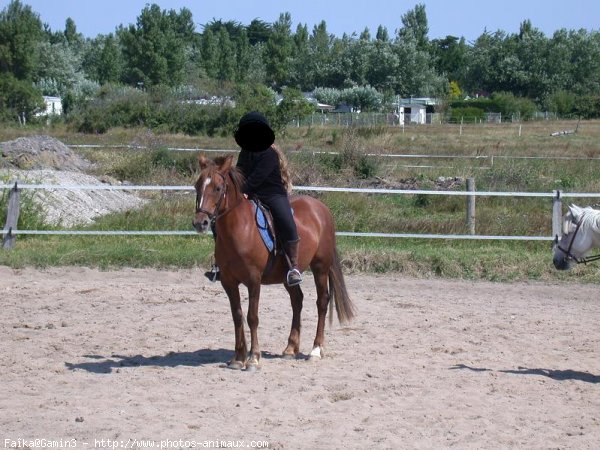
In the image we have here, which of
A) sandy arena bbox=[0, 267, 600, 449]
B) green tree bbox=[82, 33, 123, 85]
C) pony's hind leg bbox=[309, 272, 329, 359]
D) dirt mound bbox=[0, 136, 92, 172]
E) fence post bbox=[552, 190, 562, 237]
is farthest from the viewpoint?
green tree bbox=[82, 33, 123, 85]

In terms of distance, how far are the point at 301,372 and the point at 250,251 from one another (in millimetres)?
1141

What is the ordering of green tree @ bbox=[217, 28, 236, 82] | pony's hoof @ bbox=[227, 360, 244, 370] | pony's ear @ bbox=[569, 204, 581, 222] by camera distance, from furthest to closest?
green tree @ bbox=[217, 28, 236, 82] → pony's ear @ bbox=[569, 204, 581, 222] → pony's hoof @ bbox=[227, 360, 244, 370]

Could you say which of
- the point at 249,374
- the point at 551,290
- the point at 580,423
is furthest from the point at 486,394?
the point at 551,290

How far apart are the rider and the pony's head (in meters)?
0.18

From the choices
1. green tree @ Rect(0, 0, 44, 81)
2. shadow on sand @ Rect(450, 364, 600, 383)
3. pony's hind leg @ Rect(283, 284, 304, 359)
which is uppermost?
green tree @ Rect(0, 0, 44, 81)

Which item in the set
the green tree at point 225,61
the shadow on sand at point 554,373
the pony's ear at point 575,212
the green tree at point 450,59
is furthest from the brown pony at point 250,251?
the green tree at point 450,59

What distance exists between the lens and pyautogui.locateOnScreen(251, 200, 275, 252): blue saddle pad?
798 centimetres

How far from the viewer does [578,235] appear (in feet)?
26.4

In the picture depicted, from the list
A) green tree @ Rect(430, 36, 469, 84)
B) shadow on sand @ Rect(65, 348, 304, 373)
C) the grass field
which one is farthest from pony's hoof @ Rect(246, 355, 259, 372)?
green tree @ Rect(430, 36, 469, 84)

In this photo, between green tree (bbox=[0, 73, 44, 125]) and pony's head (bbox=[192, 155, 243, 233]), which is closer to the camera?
pony's head (bbox=[192, 155, 243, 233])

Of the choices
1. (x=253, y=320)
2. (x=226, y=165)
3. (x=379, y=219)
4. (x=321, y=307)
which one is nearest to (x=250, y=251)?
(x=253, y=320)

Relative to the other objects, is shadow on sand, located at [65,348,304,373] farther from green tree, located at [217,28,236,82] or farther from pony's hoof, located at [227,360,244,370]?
green tree, located at [217,28,236,82]

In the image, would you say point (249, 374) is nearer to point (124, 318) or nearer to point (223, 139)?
point (124, 318)

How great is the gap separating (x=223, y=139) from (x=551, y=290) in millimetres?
29546
